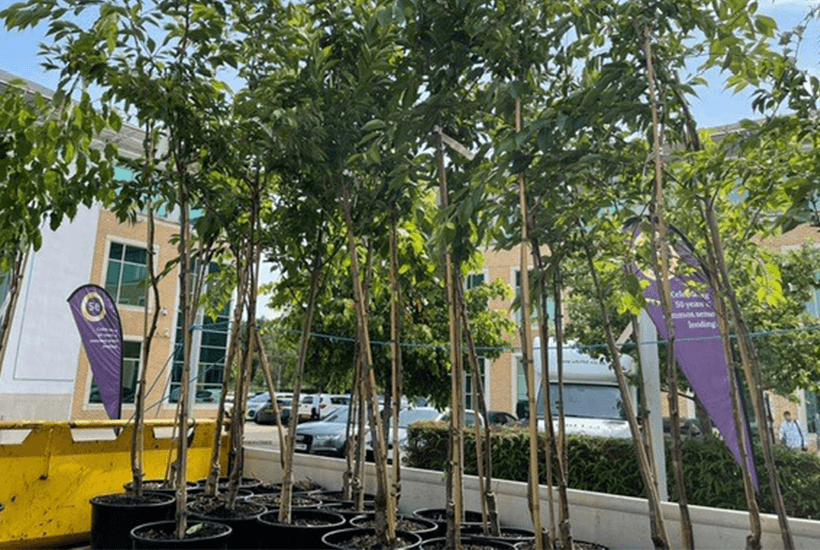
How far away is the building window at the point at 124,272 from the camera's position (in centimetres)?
1689

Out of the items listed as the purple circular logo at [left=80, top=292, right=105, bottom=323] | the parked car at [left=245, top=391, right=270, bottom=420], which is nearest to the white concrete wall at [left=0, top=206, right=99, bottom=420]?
the purple circular logo at [left=80, top=292, right=105, bottom=323]

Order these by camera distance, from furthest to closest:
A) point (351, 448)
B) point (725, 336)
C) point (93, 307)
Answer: point (93, 307) < point (351, 448) < point (725, 336)

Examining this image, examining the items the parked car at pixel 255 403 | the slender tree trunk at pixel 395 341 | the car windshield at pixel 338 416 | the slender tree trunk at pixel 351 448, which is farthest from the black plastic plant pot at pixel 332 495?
the parked car at pixel 255 403

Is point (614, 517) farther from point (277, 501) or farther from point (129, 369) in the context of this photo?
point (129, 369)

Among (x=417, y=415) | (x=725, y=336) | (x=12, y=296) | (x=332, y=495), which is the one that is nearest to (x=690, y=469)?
(x=332, y=495)

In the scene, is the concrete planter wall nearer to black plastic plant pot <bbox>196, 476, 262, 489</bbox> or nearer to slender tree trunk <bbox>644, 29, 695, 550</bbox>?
black plastic plant pot <bbox>196, 476, 262, 489</bbox>

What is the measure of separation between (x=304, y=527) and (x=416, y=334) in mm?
4620

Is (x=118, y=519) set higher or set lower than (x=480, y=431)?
lower

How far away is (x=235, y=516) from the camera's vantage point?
362 cm

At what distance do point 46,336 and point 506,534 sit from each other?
1324 centimetres

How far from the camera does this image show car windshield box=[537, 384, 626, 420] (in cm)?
955

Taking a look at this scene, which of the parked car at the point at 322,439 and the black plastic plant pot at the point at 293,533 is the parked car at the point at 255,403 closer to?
the parked car at the point at 322,439

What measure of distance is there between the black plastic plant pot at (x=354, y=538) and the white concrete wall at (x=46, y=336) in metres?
11.5

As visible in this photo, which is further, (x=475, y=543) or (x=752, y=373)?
(x=475, y=543)
